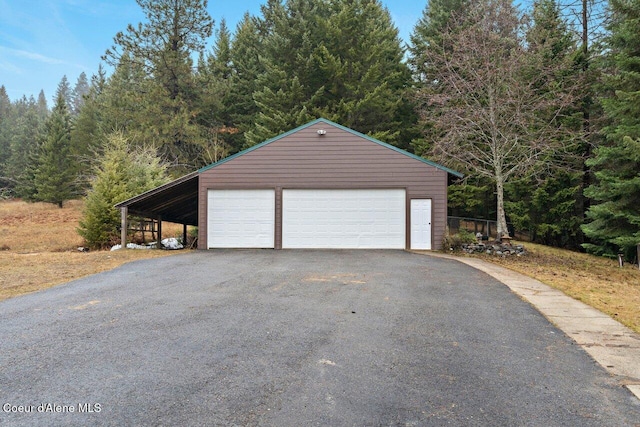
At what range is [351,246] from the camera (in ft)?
44.5

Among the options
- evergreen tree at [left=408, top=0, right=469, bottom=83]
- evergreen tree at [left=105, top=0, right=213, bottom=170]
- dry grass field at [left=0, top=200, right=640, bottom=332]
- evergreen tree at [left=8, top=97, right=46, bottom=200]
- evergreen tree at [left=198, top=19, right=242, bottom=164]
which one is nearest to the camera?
dry grass field at [left=0, top=200, right=640, bottom=332]

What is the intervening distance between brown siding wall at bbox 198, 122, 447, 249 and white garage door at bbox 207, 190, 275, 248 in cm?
22

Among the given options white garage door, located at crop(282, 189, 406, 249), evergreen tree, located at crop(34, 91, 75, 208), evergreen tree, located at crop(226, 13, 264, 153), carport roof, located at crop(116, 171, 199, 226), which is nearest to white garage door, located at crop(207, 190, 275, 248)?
white garage door, located at crop(282, 189, 406, 249)

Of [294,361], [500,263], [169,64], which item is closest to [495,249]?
[500,263]

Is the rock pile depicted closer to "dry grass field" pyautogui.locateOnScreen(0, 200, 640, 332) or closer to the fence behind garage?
"dry grass field" pyautogui.locateOnScreen(0, 200, 640, 332)

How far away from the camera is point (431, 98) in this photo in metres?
14.5

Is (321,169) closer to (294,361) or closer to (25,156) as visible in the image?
(294,361)

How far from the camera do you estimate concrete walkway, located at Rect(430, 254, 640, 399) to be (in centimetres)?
338

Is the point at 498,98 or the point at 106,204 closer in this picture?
the point at 498,98

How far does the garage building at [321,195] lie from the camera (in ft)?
44.5

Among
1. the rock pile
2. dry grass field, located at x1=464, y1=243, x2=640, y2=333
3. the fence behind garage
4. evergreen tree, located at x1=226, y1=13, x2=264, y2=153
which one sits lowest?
dry grass field, located at x1=464, y1=243, x2=640, y2=333

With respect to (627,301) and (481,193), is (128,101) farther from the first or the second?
(627,301)

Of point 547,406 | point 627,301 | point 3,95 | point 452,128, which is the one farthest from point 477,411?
point 3,95

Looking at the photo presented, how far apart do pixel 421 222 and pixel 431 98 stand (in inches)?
186
